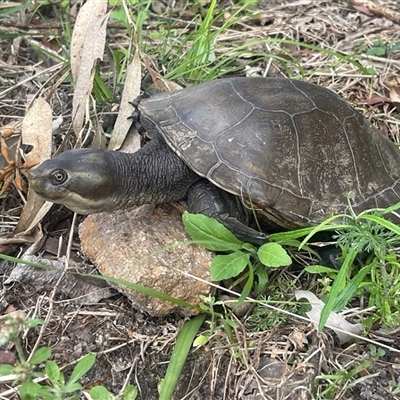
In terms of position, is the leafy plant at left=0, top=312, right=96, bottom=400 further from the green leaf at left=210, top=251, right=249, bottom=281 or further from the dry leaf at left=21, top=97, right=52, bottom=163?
the dry leaf at left=21, top=97, right=52, bottom=163

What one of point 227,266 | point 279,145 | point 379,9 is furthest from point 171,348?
point 379,9

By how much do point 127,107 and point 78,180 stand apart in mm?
720

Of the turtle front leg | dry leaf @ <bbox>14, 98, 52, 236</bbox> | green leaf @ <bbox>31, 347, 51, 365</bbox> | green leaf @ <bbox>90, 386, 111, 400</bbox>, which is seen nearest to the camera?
green leaf @ <bbox>31, 347, 51, 365</bbox>

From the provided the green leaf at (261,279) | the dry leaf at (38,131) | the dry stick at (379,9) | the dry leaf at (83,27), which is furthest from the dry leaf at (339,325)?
the dry stick at (379,9)

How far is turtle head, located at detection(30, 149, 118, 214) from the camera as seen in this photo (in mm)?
1712

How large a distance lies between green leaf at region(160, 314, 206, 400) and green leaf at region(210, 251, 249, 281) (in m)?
0.20

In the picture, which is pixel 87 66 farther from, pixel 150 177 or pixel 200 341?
pixel 200 341

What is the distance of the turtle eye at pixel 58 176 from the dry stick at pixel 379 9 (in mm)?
2659

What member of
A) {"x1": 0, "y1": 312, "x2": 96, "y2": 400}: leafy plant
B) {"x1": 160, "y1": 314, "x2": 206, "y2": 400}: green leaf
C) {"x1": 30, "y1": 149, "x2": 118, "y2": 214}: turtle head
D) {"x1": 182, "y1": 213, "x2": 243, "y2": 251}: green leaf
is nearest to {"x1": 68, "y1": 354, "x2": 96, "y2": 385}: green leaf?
{"x1": 0, "y1": 312, "x2": 96, "y2": 400}: leafy plant

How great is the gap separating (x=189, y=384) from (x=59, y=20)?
8.51 feet

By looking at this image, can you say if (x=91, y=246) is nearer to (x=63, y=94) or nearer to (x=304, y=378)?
(x=304, y=378)

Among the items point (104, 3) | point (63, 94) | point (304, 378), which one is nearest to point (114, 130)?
point (63, 94)

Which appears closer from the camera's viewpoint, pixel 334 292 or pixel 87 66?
pixel 334 292

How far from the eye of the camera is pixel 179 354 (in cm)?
156
